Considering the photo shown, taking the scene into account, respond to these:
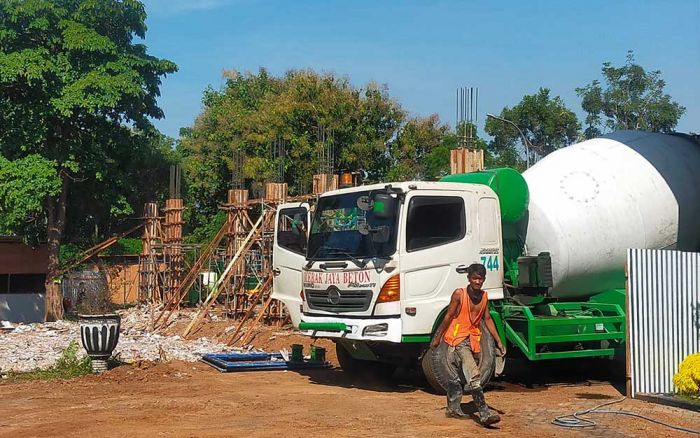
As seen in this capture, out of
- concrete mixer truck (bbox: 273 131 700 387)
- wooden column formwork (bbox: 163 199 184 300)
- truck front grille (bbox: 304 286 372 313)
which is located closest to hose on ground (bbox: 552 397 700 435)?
concrete mixer truck (bbox: 273 131 700 387)

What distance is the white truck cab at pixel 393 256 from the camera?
447 inches

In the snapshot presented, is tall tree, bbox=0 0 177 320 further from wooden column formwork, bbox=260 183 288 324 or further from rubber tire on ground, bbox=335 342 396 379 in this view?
rubber tire on ground, bbox=335 342 396 379

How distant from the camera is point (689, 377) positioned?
10.4m

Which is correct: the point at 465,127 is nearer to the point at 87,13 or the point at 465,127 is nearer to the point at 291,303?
the point at 291,303

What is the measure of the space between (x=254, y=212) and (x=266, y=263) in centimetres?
1122

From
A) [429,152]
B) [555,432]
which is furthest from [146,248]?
[555,432]

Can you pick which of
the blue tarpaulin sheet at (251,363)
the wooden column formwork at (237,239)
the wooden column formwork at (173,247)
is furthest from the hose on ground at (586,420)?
the wooden column formwork at (173,247)

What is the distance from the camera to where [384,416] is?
9891mm

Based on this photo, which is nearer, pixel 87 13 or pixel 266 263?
pixel 266 263

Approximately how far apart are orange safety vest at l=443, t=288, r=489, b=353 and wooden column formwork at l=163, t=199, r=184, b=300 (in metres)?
20.5

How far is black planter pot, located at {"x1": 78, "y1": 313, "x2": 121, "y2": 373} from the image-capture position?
1388 cm

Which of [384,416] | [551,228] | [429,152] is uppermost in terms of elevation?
[429,152]

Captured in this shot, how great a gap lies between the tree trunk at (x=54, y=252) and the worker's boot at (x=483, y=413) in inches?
912

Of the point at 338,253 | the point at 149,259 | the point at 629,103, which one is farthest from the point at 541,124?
the point at 338,253
